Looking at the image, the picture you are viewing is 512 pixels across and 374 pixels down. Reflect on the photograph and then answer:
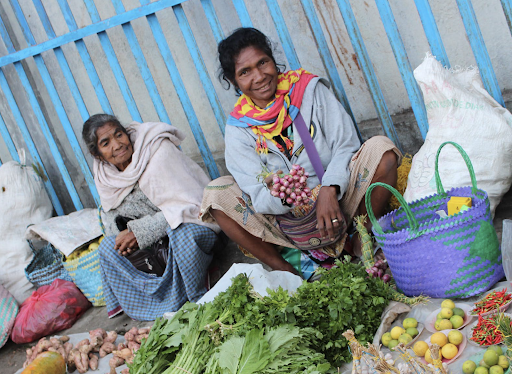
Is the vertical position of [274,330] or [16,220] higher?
[16,220]

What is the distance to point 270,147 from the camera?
3268mm

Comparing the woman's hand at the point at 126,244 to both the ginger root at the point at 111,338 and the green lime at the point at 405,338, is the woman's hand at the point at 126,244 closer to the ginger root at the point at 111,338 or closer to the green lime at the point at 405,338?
the ginger root at the point at 111,338

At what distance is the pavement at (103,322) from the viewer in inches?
148

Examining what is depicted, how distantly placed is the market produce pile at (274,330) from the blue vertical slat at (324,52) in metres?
1.43

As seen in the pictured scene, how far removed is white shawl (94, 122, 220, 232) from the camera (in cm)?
370

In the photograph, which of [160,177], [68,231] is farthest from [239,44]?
[68,231]

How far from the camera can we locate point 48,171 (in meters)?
5.13

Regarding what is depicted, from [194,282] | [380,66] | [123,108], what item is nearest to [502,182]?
[380,66]

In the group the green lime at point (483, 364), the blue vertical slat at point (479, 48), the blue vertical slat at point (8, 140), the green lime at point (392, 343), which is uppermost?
the blue vertical slat at point (8, 140)

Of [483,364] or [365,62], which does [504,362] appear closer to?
[483,364]

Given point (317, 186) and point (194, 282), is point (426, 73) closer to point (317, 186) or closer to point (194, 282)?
point (317, 186)

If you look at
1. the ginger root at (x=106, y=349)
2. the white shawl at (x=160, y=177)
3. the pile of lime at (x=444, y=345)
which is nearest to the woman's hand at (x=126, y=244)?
the white shawl at (x=160, y=177)

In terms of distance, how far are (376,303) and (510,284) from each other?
575 millimetres

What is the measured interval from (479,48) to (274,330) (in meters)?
2.08
